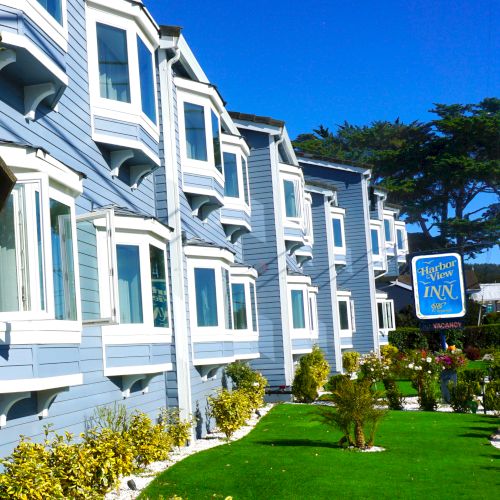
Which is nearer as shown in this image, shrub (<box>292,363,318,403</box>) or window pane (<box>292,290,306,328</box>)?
shrub (<box>292,363,318,403</box>)

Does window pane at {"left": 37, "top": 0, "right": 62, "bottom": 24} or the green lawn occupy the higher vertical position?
window pane at {"left": 37, "top": 0, "right": 62, "bottom": 24}

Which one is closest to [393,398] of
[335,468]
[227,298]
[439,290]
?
[439,290]

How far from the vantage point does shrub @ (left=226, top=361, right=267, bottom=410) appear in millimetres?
21953

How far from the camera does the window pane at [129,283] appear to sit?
13.8 metres

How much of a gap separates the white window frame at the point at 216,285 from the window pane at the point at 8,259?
9.05 meters

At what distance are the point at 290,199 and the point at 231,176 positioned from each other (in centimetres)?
661

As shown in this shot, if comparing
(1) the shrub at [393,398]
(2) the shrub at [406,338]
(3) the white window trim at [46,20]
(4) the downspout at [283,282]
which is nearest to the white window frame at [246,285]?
(1) the shrub at [393,398]

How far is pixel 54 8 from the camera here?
11.6 meters

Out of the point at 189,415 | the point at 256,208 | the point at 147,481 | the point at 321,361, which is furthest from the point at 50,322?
the point at 321,361

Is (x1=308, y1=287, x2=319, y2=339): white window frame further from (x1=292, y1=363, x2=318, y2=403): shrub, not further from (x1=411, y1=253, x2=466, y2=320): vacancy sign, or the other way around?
(x1=411, y1=253, x2=466, y2=320): vacancy sign

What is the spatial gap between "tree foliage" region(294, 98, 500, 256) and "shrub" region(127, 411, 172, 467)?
5556 centimetres

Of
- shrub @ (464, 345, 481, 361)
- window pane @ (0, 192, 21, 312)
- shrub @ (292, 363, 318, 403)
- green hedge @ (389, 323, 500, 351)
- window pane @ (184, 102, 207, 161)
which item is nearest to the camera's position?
window pane @ (0, 192, 21, 312)

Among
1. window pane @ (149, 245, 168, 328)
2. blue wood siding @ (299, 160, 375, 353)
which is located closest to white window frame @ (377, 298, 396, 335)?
blue wood siding @ (299, 160, 375, 353)

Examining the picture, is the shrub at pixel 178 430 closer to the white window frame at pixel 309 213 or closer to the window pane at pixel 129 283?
the window pane at pixel 129 283
